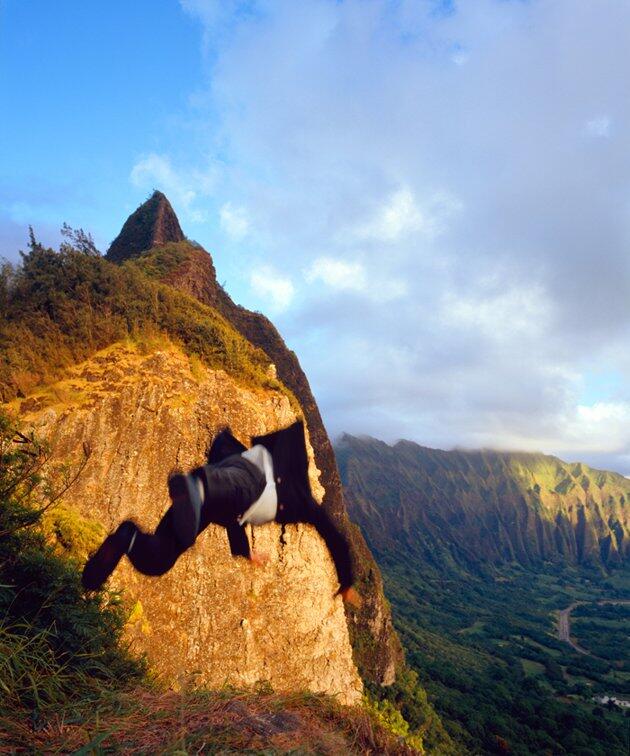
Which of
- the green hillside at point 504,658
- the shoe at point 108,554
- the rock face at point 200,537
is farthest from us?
the green hillside at point 504,658

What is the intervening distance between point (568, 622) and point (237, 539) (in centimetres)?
16639

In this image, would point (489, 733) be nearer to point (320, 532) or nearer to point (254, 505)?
point (320, 532)

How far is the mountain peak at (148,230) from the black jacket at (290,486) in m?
31.6

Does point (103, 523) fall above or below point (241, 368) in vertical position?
below

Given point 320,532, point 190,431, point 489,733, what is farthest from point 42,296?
point 489,733

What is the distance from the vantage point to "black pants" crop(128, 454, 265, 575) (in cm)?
1146

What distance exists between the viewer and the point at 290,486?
1434cm

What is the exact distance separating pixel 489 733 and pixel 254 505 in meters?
64.4

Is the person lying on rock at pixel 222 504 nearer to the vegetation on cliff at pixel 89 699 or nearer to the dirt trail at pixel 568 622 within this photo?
the vegetation on cliff at pixel 89 699

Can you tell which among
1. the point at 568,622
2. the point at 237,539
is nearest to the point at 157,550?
the point at 237,539

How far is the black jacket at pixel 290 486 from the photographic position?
44.6 feet

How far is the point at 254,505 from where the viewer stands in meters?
12.7

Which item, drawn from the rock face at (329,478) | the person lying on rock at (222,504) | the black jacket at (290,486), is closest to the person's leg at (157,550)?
the person lying on rock at (222,504)

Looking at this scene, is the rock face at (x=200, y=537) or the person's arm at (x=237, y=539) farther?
the person's arm at (x=237, y=539)
